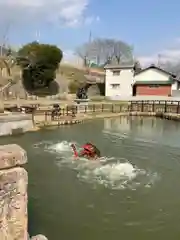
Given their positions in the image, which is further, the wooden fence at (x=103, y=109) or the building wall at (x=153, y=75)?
the building wall at (x=153, y=75)

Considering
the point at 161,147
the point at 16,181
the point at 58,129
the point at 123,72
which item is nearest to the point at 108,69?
the point at 123,72

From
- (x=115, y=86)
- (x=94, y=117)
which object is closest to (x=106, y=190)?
(x=94, y=117)

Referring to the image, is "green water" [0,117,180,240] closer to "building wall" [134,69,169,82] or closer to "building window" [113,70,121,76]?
"building wall" [134,69,169,82]

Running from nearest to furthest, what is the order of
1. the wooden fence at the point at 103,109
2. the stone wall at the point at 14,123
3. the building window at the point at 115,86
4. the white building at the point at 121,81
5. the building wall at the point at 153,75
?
the stone wall at the point at 14,123, the wooden fence at the point at 103,109, the building wall at the point at 153,75, the white building at the point at 121,81, the building window at the point at 115,86

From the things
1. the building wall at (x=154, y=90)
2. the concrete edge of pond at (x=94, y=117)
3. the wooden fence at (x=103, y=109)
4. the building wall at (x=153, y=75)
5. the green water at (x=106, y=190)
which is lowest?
the green water at (x=106, y=190)

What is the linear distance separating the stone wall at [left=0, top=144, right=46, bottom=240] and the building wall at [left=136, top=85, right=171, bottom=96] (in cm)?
4608

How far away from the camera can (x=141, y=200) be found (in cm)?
923

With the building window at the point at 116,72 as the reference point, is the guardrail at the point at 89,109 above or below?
below

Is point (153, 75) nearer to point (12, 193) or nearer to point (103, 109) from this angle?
point (103, 109)

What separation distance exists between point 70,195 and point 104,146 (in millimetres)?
7038

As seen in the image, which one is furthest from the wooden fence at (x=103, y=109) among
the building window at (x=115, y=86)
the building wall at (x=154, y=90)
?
the building window at (x=115, y=86)

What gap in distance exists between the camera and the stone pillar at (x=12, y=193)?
3.18m

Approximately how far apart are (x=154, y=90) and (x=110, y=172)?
3835cm

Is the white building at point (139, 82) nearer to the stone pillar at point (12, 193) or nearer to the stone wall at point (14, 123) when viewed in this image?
the stone wall at point (14, 123)
